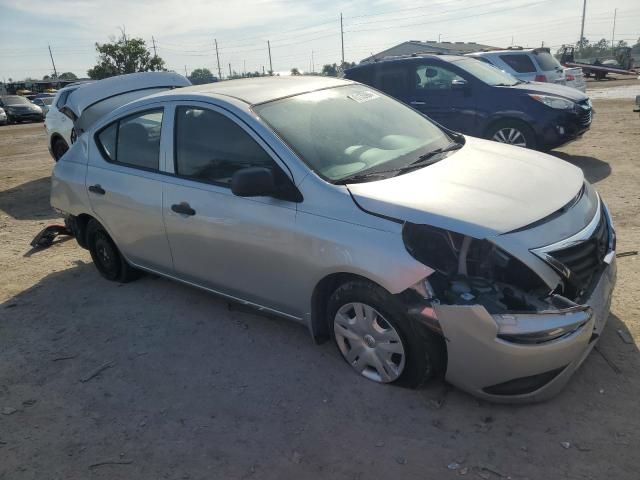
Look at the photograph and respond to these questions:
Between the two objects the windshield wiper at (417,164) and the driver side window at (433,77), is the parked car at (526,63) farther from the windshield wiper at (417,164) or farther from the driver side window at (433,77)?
the windshield wiper at (417,164)

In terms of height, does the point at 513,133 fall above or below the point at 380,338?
above

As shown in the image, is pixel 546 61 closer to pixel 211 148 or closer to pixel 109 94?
pixel 109 94

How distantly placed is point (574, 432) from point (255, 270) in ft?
6.64

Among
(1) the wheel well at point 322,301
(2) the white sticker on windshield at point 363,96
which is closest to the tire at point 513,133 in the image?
(2) the white sticker on windshield at point 363,96

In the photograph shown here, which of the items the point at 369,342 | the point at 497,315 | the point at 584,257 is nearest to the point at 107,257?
the point at 369,342

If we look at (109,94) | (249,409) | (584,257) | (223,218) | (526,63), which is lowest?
(249,409)

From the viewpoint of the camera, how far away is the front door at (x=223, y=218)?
10.5 ft

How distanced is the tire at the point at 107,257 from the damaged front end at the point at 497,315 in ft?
10.1

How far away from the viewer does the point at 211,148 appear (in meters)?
3.54

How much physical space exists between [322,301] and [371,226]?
0.68 metres

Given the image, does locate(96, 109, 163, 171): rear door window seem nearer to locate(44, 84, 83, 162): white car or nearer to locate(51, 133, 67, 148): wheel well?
locate(44, 84, 83, 162): white car

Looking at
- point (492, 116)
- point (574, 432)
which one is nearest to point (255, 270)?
point (574, 432)

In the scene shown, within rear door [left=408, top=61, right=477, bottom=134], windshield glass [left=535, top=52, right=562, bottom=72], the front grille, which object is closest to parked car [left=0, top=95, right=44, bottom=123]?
windshield glass [left=535, top=52, right=562, bottom=72]

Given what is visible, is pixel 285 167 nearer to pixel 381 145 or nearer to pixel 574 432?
pixel 381 145
